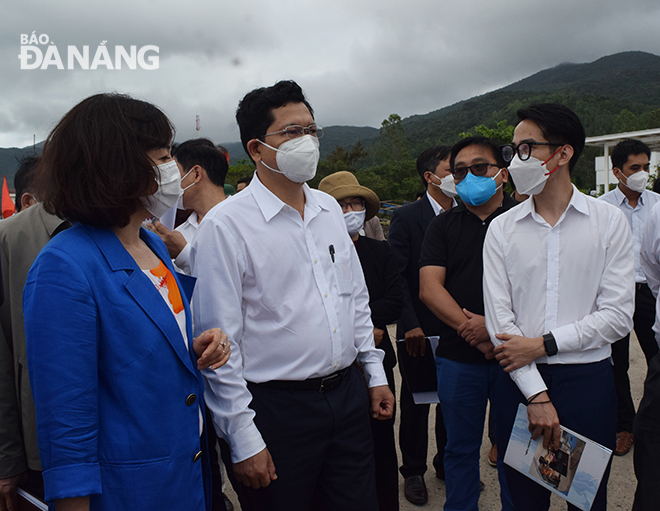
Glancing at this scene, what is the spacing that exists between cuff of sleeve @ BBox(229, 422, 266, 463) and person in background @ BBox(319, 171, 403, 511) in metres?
1.06

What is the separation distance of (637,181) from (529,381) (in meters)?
3.50

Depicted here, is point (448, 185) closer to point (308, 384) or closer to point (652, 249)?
point (652, 249)

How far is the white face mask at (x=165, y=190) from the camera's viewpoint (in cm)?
167

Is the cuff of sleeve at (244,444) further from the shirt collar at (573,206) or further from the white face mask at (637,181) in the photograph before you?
the white face mask at (637,181)

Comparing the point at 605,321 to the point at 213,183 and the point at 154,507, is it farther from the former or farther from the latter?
the point at 213,183

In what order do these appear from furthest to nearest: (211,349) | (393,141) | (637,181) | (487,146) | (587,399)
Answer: (393,141) < (637,181) < (487,146) < (587,399) < (211,349)

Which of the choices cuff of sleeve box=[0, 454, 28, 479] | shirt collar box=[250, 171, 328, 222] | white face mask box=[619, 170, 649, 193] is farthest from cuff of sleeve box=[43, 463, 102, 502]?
white face mask box=[619, 170, 649, 193]

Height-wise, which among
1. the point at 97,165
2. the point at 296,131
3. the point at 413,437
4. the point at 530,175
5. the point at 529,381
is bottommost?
the point at 413,437

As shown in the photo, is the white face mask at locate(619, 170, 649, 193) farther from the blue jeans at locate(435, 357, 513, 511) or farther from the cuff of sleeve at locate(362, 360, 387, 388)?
the cuff of sleeve at locate(362, 360, 387, 388)

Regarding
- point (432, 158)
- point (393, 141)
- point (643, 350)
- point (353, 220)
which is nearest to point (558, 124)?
point (353, 220)

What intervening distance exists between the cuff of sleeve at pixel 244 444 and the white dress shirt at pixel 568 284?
47.2 inches

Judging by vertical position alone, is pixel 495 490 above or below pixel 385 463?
below

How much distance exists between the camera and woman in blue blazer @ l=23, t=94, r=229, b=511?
49.1 inches

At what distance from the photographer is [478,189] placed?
8.85 feet
